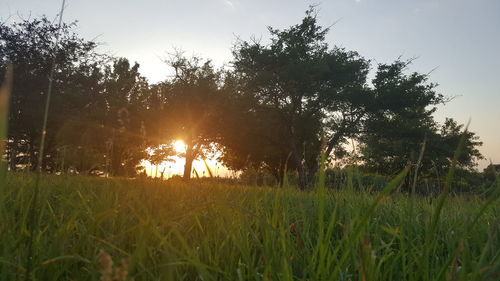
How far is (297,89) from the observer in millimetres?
31000

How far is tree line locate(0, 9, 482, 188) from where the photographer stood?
25766 millimetres

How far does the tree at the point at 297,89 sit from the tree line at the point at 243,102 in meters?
0.08

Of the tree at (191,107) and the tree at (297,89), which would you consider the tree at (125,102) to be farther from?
the tree at (297,89)

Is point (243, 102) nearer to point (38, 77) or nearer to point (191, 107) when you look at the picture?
point (191, 107)

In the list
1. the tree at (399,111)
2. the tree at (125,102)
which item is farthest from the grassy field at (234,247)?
the tree at (399,111)

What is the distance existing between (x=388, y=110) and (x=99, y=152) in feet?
79.3

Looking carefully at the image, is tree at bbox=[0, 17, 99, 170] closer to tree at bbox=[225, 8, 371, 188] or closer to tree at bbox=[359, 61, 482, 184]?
tree at bbox=[225, 8, 371, 188]

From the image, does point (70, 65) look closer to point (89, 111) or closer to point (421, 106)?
point (89, 111)

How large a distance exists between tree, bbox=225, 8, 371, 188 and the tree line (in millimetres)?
85

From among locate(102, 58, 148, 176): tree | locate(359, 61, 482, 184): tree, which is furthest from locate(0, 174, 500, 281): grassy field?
locate(359, 61, 482, 184): tree

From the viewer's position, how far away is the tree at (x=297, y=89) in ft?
98.7

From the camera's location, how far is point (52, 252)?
6.32 ft

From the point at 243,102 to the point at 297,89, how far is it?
4.44m

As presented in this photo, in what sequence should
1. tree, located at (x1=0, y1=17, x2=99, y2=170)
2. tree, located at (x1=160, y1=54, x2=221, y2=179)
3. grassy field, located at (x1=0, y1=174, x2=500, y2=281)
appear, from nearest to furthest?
grassy field, located at (x1=0, y1=174, x2=500, y2=281) → tree, located at (x1=0, y1=17, x2=99, y2=170) → tree, located at (x1=160, y1=54, x2=221, y2=179)
